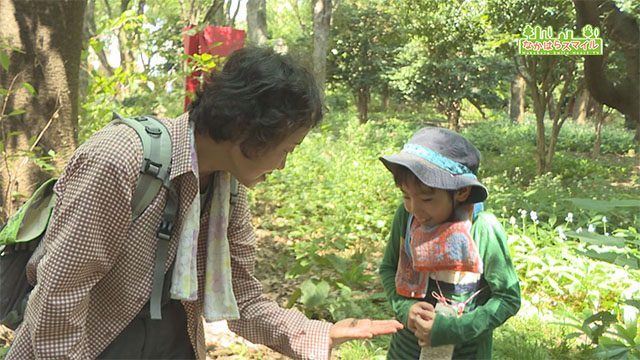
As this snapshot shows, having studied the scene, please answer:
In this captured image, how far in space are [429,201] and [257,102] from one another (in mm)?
743

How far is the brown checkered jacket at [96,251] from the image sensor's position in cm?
134

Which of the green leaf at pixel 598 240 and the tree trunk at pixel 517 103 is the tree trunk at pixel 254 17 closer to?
the tree trunk at pixel 517 103

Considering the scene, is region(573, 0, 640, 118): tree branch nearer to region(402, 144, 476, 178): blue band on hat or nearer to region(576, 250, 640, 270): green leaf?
region(402, 144, 476, 178): blue band on hat

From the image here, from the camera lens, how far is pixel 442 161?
197 cm

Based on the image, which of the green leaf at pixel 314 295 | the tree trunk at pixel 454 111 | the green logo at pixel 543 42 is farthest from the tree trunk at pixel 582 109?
the green leaf at pixel 314 295

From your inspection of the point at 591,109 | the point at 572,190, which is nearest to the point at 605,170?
the point at 572,190

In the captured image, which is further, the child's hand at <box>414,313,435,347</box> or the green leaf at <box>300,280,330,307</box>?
the green leaf at <box>300,280,330,307</box>

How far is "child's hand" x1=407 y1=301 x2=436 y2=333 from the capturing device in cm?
192

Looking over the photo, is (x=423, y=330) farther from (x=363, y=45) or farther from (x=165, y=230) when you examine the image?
(x=363, y=45)

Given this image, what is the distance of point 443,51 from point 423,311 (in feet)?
44.8

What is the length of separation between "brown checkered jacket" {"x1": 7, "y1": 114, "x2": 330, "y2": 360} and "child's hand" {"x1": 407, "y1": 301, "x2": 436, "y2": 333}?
853 millimetres

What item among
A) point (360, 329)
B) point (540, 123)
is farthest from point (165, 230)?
point (540, 123)

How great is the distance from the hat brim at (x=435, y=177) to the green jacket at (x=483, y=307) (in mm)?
143

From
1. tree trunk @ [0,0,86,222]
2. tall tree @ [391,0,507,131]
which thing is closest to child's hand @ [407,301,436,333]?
tree trunk @ [0,0,86,222]
